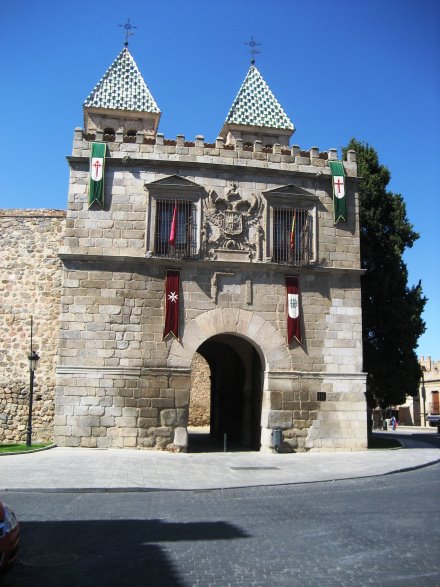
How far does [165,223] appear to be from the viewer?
1820 cm

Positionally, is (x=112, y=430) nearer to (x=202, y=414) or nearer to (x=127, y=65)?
(x=202, y=414)

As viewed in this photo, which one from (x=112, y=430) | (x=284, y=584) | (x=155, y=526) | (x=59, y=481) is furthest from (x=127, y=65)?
(x=284, y=584)

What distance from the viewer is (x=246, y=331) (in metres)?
18.0

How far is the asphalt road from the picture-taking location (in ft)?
18.2

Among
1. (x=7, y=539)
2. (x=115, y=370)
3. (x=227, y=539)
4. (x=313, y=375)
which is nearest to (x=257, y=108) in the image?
(x=313, y=375)

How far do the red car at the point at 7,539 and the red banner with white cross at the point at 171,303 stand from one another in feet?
39.6

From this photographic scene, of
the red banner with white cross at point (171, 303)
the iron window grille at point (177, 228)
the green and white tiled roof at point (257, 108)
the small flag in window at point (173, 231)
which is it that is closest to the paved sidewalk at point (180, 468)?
the red banner with white cross at point (171, 303)

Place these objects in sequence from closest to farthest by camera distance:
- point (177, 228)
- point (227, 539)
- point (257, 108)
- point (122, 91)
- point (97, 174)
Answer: point (227, 539), point (97, 174), point (177, 228), point (257, 108), point (122, 91)

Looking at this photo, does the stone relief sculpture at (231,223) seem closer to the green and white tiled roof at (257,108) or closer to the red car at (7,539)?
the green and white tiled roof at (257,108)

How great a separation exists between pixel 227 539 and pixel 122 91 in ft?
87.1

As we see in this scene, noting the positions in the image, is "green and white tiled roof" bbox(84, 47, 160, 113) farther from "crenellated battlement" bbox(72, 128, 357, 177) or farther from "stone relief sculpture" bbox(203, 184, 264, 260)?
"stone relief sculpture" bbox(203, 184, 264, 260)

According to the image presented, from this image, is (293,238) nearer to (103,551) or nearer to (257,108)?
(257,108)

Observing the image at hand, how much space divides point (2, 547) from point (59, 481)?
6299mm

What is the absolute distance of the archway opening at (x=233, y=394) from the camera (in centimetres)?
1952
